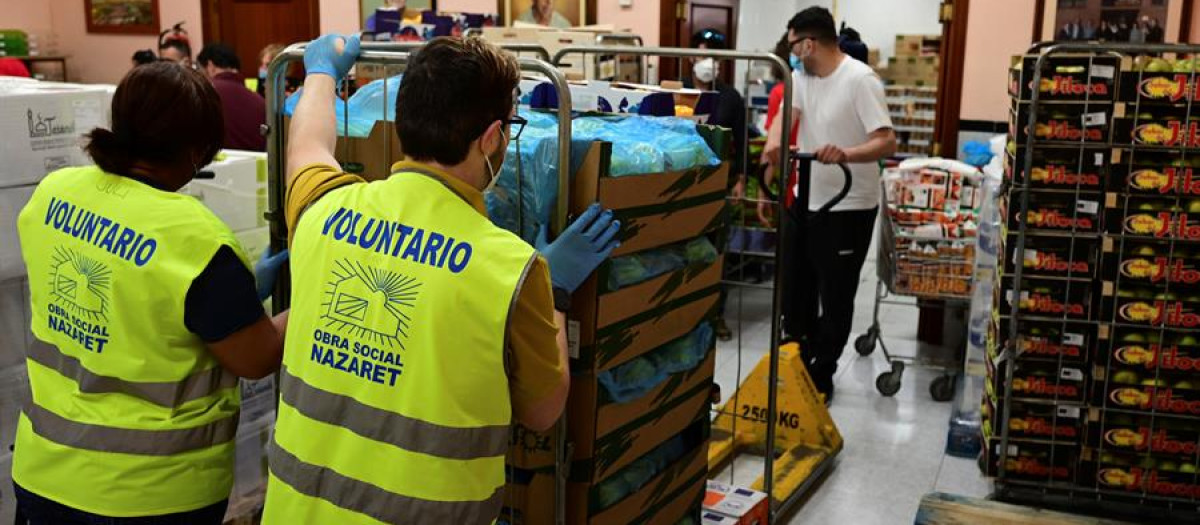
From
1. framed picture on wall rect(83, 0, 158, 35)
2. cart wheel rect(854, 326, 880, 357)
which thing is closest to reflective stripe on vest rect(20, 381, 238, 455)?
cart wheel rect(854, 326, 880, 357)

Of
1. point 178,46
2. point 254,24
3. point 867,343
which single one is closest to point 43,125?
point 867,343

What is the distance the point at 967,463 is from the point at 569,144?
299cm

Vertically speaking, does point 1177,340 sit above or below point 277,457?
below

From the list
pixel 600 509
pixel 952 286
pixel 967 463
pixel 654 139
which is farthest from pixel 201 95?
pixel 952 286

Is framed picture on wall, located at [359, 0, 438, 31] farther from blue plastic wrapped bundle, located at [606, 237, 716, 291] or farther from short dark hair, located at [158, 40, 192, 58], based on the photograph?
blue plastic wrapped bundle, located at [606, 237, 716, 291]

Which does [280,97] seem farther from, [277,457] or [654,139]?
[277,457]

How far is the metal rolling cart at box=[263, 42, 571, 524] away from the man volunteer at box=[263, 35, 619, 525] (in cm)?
35

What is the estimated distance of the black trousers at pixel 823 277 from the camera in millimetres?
4875

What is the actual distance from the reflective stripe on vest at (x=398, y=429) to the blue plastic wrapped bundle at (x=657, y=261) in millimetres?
641

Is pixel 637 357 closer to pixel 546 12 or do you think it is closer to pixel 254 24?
pixel 546 12

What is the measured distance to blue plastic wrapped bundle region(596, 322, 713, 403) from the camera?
2.36 m

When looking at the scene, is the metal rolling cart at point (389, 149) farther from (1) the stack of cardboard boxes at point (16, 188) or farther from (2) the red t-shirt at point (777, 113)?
(2) the red t-shirt at point (777, 113)

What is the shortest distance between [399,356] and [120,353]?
59 centimetres

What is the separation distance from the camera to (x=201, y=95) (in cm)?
199
